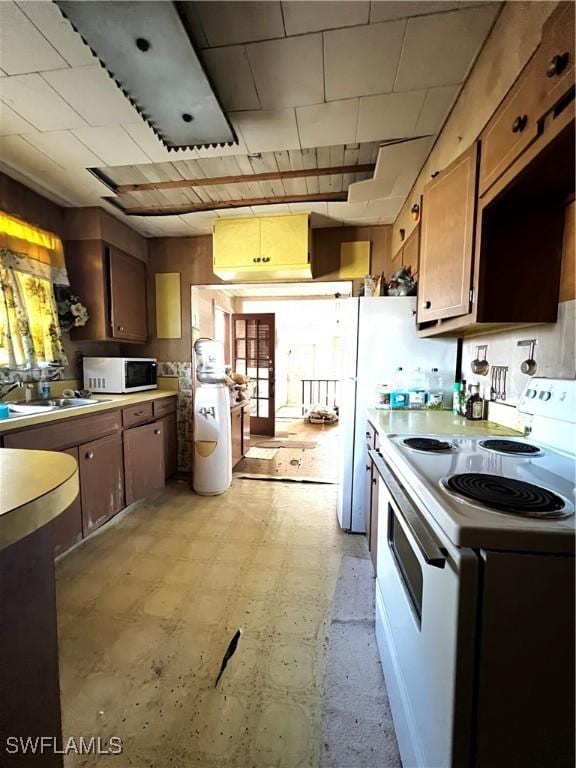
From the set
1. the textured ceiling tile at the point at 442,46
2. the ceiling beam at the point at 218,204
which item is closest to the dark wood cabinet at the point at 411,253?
the ceiling beam at the point at 218,204

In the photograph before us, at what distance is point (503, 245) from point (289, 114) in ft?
3.92

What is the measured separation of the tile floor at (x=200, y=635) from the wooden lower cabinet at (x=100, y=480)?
0.16 metres

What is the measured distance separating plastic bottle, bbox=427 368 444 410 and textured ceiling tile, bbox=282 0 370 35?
170cm

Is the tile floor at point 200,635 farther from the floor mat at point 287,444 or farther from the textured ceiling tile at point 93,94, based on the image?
the textured ceiling tile at point 93,94

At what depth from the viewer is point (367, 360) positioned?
2100mm

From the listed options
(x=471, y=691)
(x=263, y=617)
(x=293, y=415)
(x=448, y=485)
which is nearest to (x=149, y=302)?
(x=263, y=617)

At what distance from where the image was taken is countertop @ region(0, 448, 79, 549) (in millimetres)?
519

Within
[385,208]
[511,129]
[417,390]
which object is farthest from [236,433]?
[511,129]

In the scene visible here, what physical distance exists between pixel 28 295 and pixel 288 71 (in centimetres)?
209

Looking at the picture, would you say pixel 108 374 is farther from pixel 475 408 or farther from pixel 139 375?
pixel 475 408

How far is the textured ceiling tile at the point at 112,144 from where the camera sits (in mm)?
1649

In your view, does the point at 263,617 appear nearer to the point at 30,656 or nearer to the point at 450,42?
the point at 30,656

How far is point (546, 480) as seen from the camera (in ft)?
2.83

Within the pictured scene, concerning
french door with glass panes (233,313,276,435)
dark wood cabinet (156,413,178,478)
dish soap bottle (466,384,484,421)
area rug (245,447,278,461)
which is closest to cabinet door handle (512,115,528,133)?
dish soap bottle (466,384,484,421)
